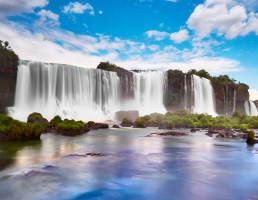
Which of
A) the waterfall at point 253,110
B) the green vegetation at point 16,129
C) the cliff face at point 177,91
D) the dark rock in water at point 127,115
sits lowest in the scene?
the green vegetation at point 16,129

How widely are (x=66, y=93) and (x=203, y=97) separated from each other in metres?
36.9

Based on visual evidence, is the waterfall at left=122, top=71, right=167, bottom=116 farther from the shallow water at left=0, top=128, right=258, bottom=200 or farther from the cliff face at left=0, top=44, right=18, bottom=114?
the shallow water at left=0, top=128, right=258, bottom=200

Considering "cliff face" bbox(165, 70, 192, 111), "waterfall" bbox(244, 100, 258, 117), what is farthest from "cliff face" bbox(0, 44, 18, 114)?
"waterfall" bbox(244, 100, 258, 117)

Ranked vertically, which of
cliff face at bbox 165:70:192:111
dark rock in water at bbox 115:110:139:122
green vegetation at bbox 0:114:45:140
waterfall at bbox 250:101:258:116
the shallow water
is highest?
cliff face at bbox 165:70:192:111

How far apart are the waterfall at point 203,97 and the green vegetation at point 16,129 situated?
5079 cm

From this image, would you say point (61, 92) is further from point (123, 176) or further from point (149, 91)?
point (123, 176)

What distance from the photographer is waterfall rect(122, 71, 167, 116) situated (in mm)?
54281

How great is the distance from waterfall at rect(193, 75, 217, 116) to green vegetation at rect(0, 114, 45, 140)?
A: 50.8m

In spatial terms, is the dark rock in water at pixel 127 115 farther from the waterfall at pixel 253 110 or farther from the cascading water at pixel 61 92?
the waterfall at pixel 253 110

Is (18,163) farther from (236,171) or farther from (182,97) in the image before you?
(182,97)

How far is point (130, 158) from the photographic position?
391 inches

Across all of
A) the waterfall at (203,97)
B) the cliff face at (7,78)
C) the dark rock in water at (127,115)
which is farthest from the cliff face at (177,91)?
the cliff face at (7,78)

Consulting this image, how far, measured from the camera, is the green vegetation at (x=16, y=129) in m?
13.2

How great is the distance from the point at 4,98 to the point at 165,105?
117ft
